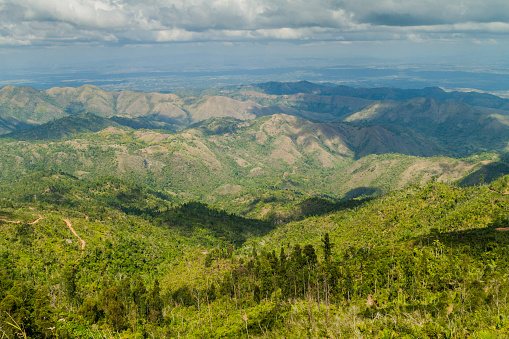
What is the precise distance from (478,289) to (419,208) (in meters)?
102

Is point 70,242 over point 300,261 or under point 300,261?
under

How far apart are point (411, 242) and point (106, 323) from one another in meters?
121

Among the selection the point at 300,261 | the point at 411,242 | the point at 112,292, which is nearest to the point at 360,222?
the point at 411,242

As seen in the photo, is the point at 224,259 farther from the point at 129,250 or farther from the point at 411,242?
the point at 411,242

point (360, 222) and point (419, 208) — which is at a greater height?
point (419, 208)

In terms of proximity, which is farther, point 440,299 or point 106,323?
point 106,323

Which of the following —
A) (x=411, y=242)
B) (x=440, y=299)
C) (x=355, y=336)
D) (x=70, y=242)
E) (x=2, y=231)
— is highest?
(x=355, y=336)

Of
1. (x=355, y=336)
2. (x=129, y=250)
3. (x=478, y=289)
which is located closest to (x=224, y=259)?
(x=129, y=250)

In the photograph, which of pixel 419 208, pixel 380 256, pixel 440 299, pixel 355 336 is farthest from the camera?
pixel 419 208

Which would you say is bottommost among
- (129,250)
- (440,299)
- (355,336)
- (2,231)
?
(129,250)

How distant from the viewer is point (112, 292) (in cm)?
11469

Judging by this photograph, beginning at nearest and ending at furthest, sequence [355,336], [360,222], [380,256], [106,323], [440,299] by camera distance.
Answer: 1. [355,336]
2. [440,299]
3. [106,323]
4. [380,256]
5. [360,222]

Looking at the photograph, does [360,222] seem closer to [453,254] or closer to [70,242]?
[453,254]

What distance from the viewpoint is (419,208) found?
179 metres
